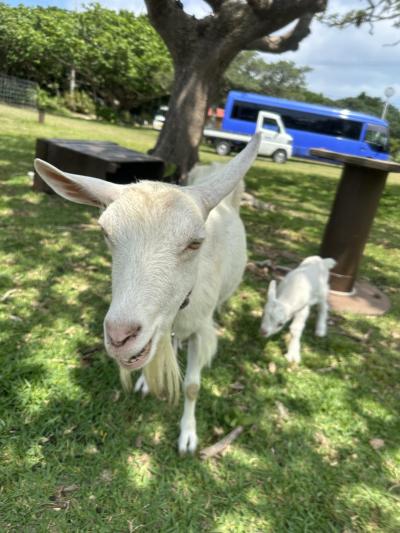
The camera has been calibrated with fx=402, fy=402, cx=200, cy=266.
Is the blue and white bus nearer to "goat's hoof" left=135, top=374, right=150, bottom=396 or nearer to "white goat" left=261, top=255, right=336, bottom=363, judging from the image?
"white goat" left=261, top=255, right=336, bottom=363

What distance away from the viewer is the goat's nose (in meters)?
1.52

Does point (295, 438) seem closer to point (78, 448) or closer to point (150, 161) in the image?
point (78, 448)

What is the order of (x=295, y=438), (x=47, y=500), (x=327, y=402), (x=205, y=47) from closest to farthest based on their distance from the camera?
(x=47, y=500) → (x=295, y=438) → (x=327, y=402) → (x=205, y=47)

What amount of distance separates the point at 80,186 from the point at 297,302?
2300 mm

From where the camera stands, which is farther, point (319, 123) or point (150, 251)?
point (319, 123)

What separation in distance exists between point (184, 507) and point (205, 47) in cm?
786

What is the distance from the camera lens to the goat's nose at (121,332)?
152 cm

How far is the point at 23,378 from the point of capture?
9.45ft

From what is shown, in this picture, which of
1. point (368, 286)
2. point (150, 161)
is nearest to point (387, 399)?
point (368, 286)

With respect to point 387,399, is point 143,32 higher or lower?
higher

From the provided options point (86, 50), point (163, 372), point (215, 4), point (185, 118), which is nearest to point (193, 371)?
point (163, 372)

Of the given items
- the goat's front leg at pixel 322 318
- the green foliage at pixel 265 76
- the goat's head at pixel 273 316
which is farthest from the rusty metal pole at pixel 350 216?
the green foliage at pixel 265 76

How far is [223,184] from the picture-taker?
2.12 meters

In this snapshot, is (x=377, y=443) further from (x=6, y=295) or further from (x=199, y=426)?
(x=6, y=295)
